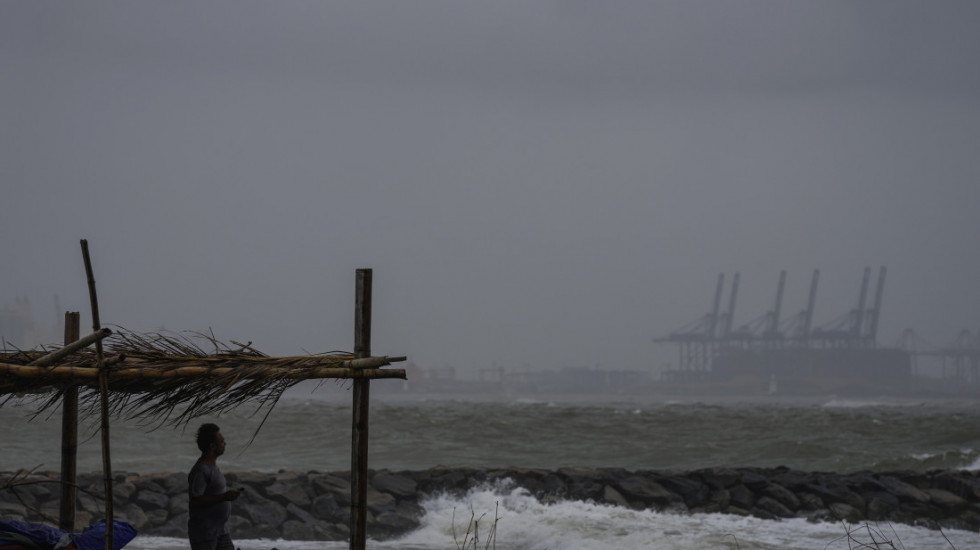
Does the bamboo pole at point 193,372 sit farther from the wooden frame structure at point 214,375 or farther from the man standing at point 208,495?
the man standing at point 208,495

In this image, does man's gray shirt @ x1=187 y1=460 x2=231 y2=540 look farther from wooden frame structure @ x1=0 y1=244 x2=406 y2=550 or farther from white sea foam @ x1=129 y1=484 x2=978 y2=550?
white sea foam @ x1=129 y1=484 x2=978 y2=550

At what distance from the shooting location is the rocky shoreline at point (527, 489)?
552 inches

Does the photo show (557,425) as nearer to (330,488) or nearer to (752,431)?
(752,431)

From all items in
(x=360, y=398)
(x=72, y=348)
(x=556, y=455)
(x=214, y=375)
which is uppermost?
(x=72, y=348)

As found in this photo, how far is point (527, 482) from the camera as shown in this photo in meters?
16.8

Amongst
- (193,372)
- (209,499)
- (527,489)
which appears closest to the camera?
(193,372)

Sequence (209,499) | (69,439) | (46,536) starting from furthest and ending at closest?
(69,439) → (209,499) → (46,536)

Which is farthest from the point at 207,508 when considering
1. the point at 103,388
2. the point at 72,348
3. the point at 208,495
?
the point at 72,348

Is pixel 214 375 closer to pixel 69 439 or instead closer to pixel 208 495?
pixel 208 495

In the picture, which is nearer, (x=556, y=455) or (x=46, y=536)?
(x=46, y=536)

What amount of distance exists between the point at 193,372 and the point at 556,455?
23.8m

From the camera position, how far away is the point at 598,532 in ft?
46.5

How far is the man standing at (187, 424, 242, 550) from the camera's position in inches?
258

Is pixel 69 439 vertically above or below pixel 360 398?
below
